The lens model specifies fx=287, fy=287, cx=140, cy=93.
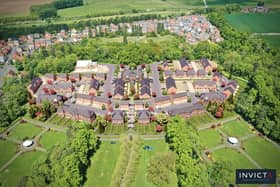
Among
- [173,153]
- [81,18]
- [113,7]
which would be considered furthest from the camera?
[113,7]

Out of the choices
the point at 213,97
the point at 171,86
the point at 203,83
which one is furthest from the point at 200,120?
the point at 203,83

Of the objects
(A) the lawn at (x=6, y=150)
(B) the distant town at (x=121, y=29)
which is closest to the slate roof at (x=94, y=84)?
(A) the lawn at (x=6, y=150)

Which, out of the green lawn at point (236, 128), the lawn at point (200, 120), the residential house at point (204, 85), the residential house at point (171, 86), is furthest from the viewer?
the residential house at point (204, 85)

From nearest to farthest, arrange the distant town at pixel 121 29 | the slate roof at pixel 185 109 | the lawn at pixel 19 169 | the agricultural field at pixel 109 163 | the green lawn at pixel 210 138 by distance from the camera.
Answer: the agricultural field at pixel 109 163
the lawn at pixel 19 169
the green lawn at pixel 210 138
the slate roof at pixel 185 109
the distant town at pixel 121 29

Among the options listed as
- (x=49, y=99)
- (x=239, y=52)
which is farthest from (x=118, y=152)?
(x=239, y=52)

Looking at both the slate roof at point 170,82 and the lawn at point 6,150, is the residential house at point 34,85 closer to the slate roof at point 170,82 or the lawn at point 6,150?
the lawn at point 6,150

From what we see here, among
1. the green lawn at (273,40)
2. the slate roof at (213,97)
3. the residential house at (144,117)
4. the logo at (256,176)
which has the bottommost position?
the logo at (256,176)

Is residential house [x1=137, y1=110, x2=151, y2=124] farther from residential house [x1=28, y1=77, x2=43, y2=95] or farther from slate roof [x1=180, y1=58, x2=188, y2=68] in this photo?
residential house [x1=28, y1=77, x2=43, y2=95]

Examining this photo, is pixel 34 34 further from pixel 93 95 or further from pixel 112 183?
pixel 112 183
